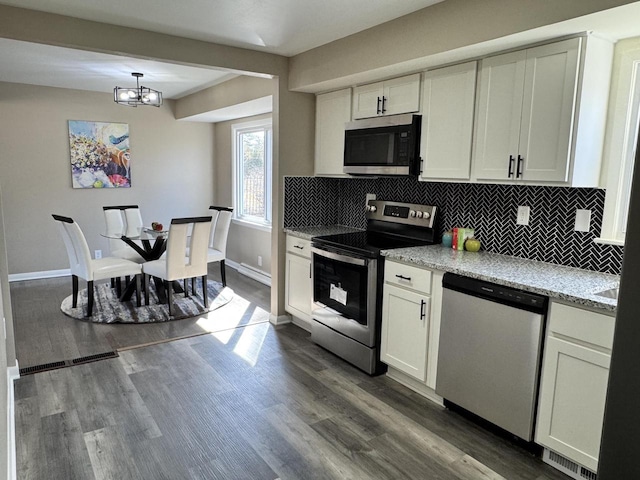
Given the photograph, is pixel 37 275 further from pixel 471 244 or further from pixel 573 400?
pixel 573 400

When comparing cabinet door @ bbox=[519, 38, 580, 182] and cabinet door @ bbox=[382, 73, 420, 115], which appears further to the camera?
cabinet door @ bbox=[382, 73, 420, 115]

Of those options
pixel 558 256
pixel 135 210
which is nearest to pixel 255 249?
pixel 135 210

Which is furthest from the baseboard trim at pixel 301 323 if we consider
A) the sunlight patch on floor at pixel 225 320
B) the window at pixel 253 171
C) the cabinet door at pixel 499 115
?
the cabinet door at pixel 499 115

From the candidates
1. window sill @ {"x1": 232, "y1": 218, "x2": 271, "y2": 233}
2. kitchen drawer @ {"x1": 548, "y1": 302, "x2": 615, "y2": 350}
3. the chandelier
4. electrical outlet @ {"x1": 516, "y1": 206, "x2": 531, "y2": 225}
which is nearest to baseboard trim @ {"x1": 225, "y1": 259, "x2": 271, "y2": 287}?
window sill @ {"x1": 232, "y1": 218, "x2": 271, "y2": 233}

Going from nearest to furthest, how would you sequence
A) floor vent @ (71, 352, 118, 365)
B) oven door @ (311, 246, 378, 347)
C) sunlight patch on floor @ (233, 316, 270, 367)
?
oven door @ (311, 246, 378, 347)
floor vent @ (71, 352, 118, 365)
sunlight patch on floor @ (233, 316, 270, 367)

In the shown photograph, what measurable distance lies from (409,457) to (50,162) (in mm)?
5631

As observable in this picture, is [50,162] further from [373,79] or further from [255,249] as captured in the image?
[373,79]

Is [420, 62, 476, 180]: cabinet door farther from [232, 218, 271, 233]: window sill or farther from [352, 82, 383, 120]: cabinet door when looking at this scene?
[232, 218, 271, 233]: window sill

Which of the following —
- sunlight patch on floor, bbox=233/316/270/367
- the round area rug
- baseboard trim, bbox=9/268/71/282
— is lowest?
sunlight patch on floor, bbox=233/316/270/367

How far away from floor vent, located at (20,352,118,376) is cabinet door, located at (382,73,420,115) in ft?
9.40

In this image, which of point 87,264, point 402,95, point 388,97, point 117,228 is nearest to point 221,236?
point 117,228

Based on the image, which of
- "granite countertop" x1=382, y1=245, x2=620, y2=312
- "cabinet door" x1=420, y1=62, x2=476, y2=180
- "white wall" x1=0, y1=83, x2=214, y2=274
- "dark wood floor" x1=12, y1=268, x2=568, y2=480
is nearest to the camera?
"granite countertop" x1=382, y1=245, x2=620, y2=312

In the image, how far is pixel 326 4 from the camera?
2605 millimetres

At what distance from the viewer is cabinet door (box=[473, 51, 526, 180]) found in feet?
8.14
